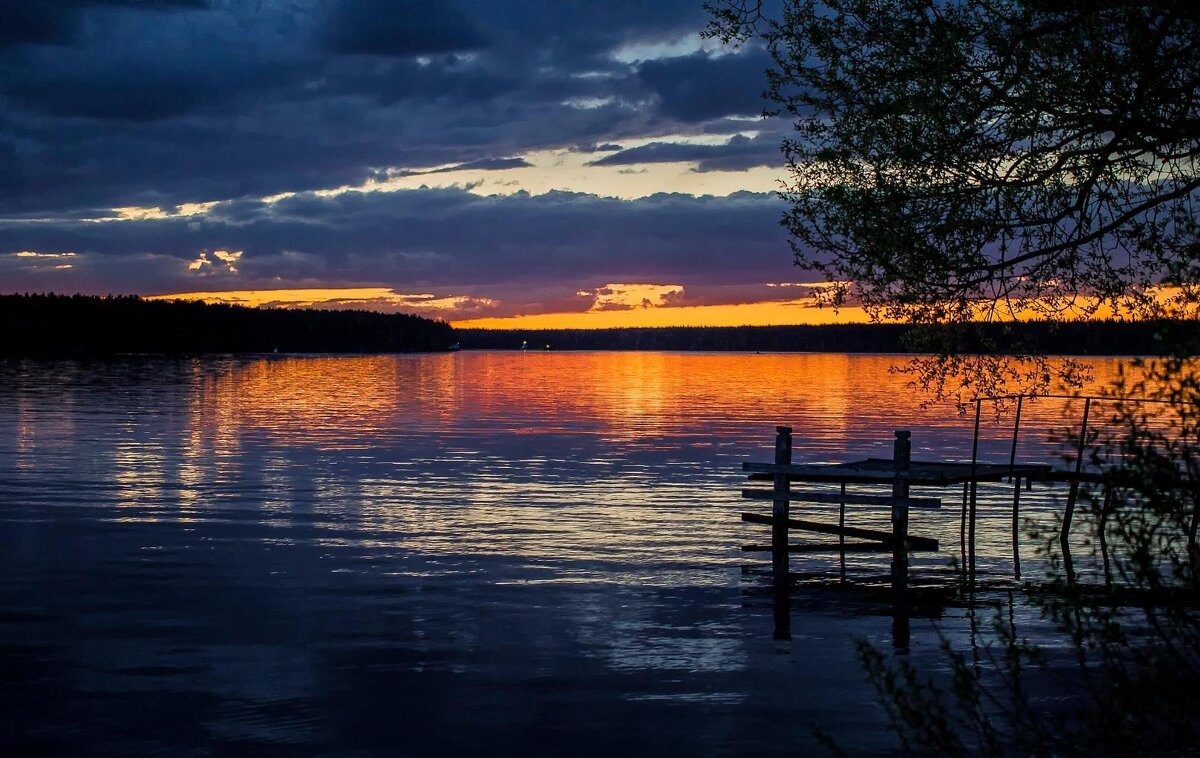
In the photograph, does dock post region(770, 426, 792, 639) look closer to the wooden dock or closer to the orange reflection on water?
the wooden dock

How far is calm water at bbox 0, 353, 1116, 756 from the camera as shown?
14.9 m

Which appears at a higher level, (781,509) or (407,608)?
(781,509)

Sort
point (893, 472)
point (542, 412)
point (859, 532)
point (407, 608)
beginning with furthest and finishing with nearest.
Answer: point (542, 412) → point (859, 532) → point (893, 472) → point (407, 608)

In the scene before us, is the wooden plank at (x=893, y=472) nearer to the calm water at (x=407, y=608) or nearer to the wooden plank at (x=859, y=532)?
the wooden plank at (x=859, y=532)

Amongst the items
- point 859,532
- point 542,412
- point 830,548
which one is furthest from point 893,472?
point 542,412

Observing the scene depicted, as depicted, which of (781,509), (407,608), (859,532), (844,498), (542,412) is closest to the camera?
(407,608)

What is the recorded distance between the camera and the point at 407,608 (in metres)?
21.6

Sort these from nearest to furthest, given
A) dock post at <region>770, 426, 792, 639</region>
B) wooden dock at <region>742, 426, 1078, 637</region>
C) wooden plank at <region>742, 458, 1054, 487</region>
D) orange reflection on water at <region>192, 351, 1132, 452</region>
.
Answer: wooden dock at <region>742, 426, 1078, 637</region> → wooden plank at <region>742, 458, 1054, 487</region> → dock post at <region>770, 426, 792, 639</region> → orange reflection on water at <region>192, 351, 1132, 452</region>

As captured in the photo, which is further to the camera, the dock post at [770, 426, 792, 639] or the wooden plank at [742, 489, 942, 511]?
the dock post at [770, 426, 792, 639]

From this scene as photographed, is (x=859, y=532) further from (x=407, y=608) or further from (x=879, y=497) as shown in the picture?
(x=407, y=608)

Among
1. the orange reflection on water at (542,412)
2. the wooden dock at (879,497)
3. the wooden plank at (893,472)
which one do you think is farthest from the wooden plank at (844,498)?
the orange reflection on water at (542,412)

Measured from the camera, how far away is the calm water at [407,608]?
1491 centimetres

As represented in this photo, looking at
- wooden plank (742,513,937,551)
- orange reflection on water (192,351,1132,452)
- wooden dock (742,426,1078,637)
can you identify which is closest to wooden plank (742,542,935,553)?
wooden dock (742,426,1078,637)

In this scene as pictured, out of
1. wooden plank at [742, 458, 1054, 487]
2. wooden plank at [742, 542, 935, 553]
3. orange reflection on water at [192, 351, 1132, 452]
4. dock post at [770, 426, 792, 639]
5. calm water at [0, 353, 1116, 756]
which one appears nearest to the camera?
calm water at [0, 353, 1116, 756]
